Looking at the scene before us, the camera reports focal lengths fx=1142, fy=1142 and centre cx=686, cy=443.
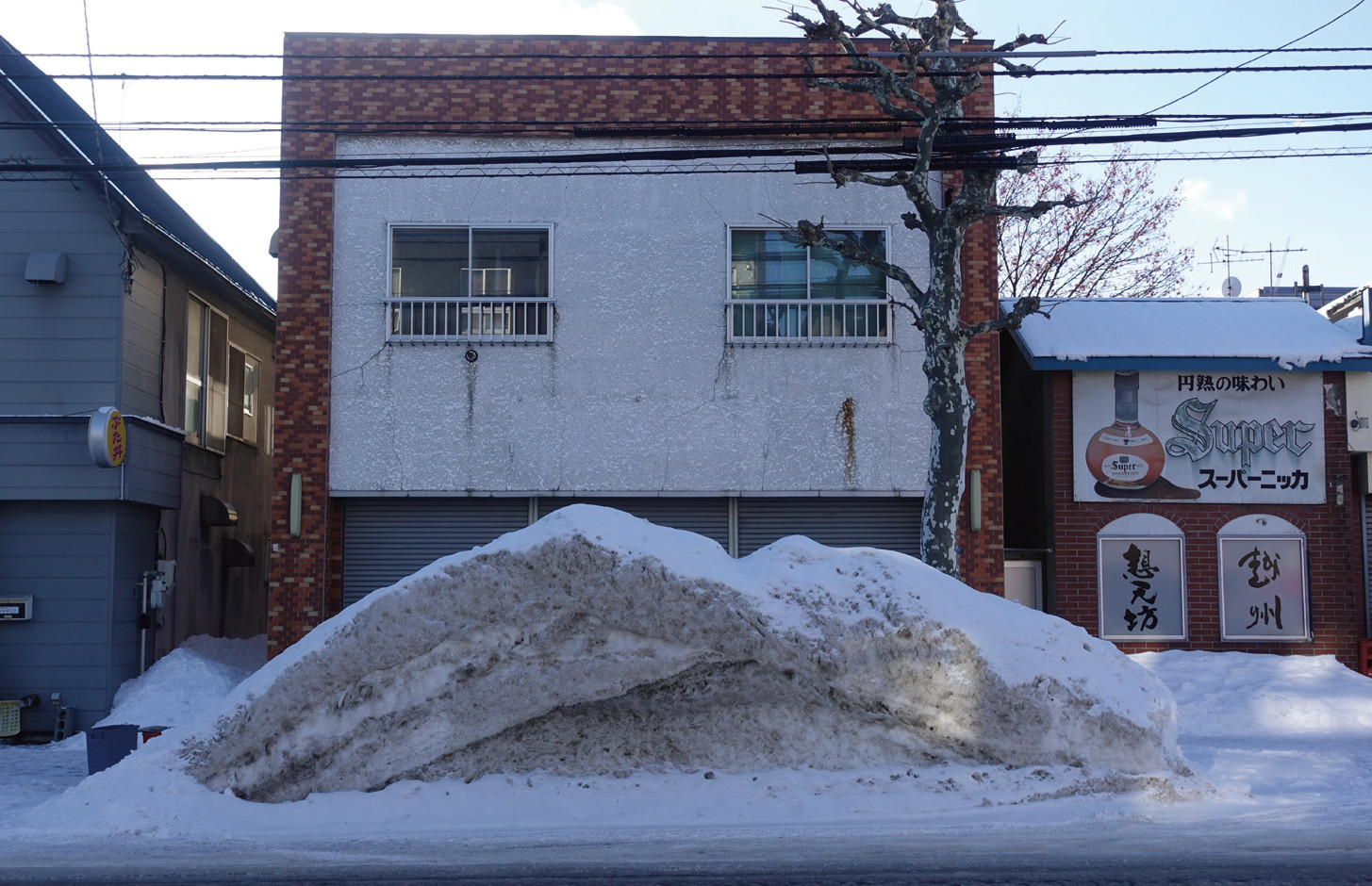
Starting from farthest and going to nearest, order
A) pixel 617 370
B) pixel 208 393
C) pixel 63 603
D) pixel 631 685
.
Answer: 1. pixel 208 393
2. pixel 617 370
3. pixel 63 603
4. pixel 631 685

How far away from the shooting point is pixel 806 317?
14523mm

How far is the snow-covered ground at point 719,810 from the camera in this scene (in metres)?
7.43

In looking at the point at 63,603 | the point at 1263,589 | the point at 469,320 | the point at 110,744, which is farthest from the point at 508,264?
the point at 1263,589

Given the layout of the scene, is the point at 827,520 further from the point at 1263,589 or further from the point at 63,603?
the point at 63,603

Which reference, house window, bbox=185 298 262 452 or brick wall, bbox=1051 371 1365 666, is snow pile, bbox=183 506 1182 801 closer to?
brick wall, bbox=1051 371 1365 666

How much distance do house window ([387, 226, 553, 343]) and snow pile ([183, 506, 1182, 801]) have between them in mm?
6251

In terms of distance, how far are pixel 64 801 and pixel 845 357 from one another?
972 cm

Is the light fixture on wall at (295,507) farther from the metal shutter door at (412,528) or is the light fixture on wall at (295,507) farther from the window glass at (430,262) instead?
the window glass at (430,262)

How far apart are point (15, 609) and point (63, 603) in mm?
488

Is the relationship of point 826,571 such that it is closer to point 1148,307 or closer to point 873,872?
point 873,872

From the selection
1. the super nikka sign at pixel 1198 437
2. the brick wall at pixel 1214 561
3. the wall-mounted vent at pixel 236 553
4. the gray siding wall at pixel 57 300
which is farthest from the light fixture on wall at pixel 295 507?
the super nikka sign at pixel 1198 437

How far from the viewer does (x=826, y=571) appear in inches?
349

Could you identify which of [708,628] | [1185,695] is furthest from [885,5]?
[1185,695]

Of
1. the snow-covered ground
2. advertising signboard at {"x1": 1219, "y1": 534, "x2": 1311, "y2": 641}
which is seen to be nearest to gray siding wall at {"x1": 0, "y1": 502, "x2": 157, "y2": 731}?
the snow-covered ground
